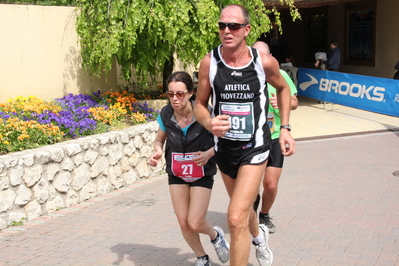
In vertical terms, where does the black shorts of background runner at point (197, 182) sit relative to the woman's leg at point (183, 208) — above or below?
above

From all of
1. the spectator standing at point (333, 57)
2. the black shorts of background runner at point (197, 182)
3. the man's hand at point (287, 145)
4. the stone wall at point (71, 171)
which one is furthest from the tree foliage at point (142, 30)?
the spectator standing at point (333, 57)

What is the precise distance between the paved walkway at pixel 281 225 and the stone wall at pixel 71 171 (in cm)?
17

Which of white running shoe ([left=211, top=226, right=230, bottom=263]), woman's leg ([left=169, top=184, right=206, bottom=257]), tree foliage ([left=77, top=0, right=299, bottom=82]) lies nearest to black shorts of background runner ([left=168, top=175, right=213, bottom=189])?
woman's leg ([left=169, top=184, right=206, bottom=257])

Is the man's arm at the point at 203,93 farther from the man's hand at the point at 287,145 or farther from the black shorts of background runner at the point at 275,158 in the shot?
the black shorts of background runner at the point at 275,158

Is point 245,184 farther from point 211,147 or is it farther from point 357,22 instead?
point 357,22

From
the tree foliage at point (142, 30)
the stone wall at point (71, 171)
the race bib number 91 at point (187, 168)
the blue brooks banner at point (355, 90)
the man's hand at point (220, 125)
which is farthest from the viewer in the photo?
the blue brooks banner at point (355, 90)

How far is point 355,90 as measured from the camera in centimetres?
1381

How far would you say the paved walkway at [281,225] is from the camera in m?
5.29

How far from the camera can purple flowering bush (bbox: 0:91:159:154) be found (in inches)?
280

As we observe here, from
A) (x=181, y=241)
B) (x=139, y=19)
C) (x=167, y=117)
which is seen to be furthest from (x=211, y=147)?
(x=139, y=19)

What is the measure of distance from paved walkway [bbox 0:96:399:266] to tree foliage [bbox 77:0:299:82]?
7.56 feet

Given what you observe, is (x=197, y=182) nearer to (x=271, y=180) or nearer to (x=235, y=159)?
(x=235, y=159)

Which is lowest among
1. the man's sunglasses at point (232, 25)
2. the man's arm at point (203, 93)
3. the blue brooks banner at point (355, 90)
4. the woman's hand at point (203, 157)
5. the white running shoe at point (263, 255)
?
the white running shoe at point (263, 255)

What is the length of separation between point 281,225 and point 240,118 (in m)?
2.51
